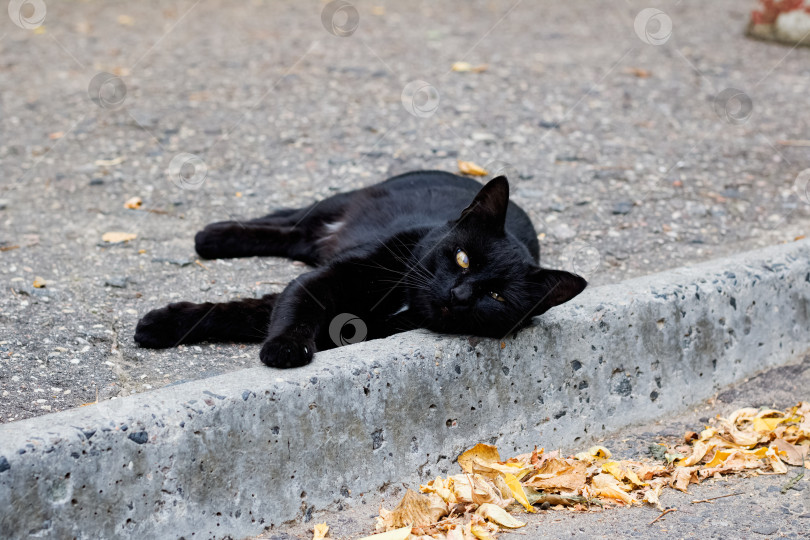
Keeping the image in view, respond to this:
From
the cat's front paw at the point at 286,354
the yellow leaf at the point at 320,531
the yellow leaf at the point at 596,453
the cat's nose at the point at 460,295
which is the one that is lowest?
the yellow leaf at the point at 596,453

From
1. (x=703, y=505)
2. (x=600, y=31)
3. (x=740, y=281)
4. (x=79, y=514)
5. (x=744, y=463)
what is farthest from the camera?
(x=600, y=31)

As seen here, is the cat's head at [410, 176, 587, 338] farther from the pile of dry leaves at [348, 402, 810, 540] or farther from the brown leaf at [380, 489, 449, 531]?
the brown leaf at [380, 489, 449, 531]

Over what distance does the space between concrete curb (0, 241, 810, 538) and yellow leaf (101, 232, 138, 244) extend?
1803 mm

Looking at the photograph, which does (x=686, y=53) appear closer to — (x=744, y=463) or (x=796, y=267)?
(x=796, y=267)

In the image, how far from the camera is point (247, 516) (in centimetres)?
220

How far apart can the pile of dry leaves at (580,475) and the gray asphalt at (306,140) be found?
0.91m

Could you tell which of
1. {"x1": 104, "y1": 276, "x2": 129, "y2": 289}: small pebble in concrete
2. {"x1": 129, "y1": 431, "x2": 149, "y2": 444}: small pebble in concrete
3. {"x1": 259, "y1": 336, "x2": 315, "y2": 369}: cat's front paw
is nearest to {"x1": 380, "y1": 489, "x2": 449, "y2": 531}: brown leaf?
{"x1": 259, "y1": 336, "x2": 315, "y2": 369}: cat's front paw

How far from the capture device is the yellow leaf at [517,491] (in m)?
2.42

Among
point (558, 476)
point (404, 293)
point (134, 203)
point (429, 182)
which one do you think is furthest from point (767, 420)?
point (134, 203)

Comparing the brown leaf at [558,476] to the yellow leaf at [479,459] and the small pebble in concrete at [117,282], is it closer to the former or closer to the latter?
the yellow leaf at [479,459]

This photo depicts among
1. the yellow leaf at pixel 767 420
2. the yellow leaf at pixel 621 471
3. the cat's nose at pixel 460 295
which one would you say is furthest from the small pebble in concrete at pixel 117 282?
the yellow leaf at pixel 767 420

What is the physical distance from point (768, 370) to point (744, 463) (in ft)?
2.66

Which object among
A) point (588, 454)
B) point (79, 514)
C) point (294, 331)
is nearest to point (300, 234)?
point (294, 331)

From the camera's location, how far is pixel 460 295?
8.56 feet
